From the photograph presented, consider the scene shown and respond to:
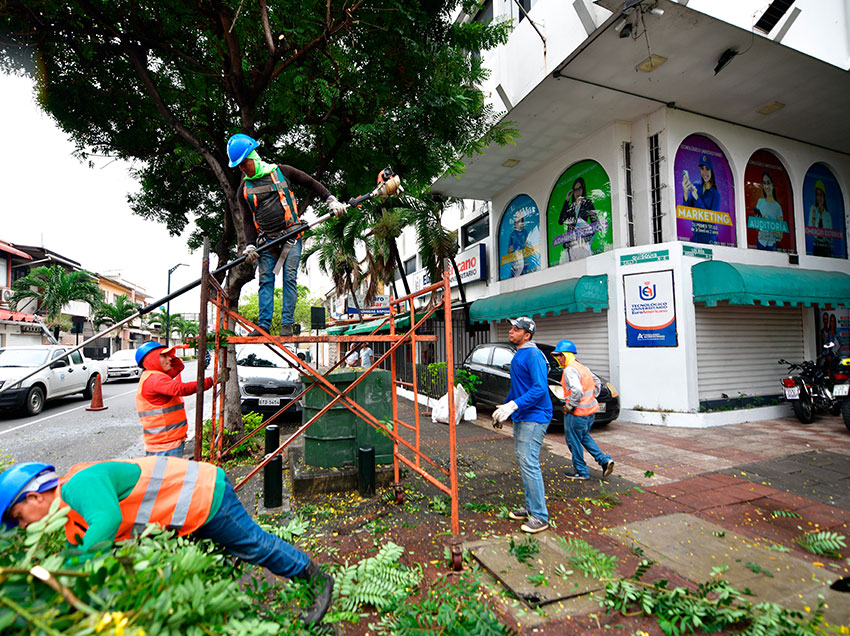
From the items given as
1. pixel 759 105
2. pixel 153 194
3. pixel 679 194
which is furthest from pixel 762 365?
pixel 153 194

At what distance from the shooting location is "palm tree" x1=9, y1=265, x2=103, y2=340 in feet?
87.0

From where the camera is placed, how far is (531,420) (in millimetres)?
3928

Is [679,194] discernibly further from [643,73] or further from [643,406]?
[643,406]

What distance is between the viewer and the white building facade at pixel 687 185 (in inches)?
286

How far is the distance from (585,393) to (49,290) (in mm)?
33708

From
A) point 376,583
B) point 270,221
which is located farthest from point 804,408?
point 270,221

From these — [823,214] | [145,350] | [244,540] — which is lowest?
[244,540]

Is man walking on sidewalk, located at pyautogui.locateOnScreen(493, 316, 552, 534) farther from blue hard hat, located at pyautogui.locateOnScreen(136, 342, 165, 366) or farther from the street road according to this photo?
the street road

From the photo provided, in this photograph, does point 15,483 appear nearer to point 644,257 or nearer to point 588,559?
point 588,559

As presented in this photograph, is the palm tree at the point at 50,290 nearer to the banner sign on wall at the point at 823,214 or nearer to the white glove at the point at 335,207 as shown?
the white glove at the point at 335,207

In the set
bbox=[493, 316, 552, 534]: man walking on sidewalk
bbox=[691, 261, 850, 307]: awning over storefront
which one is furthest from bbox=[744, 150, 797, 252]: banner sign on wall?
bbox=[493, 316, 552, 534]: man walking on sidewalk

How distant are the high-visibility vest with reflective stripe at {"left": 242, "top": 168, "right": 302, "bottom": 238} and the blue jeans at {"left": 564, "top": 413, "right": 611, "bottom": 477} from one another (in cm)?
391

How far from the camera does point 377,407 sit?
4.93 meters

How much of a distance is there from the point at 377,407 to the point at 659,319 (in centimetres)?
655
